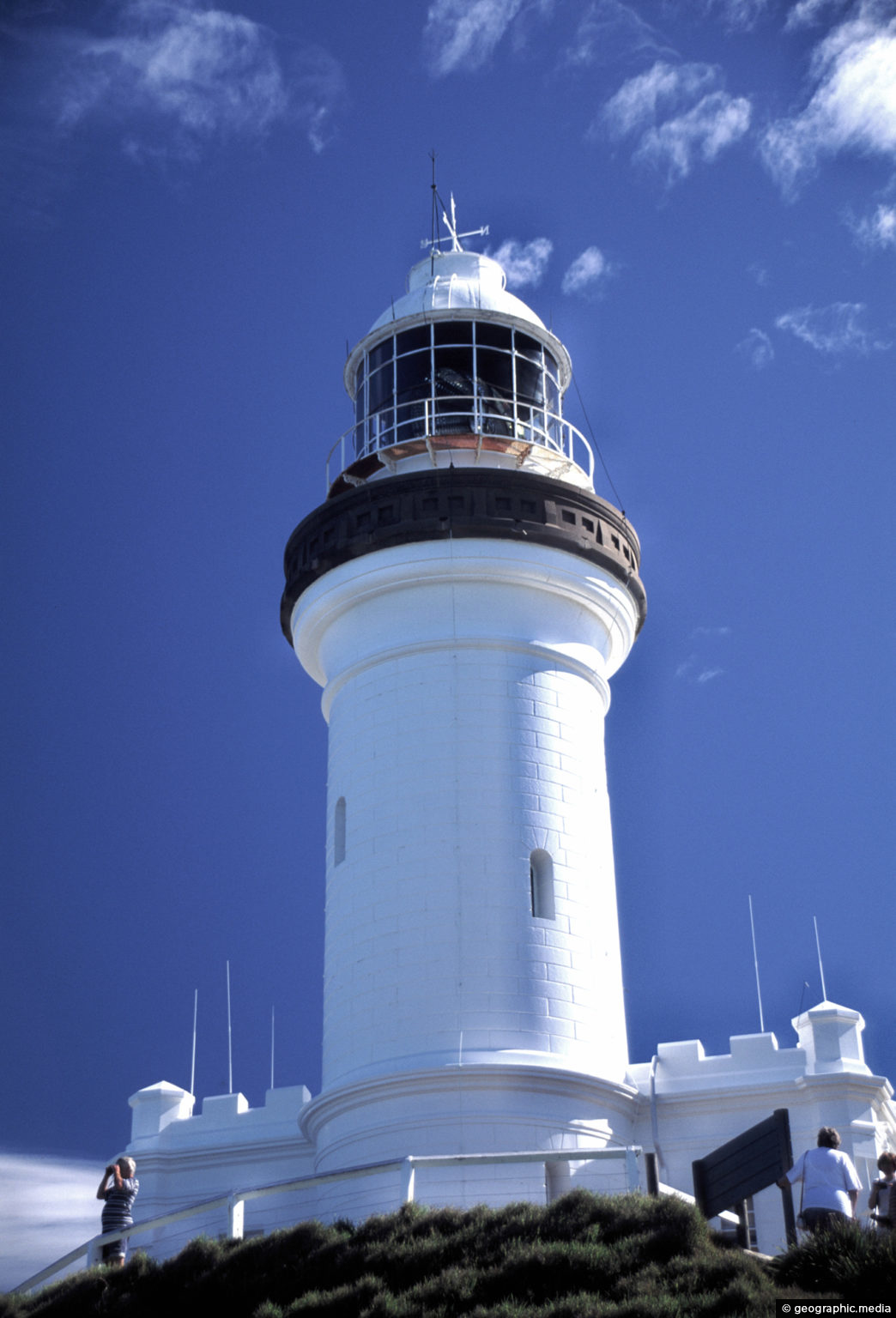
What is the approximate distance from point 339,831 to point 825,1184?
1022 centimetres

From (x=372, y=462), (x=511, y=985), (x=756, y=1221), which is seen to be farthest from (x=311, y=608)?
(x=756, y=1221)

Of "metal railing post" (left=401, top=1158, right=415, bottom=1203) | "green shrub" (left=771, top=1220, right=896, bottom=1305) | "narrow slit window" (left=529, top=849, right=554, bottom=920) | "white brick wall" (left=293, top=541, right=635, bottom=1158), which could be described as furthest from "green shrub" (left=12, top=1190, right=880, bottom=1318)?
"narrow slit window" (left=529, top=849, right=554, bottom=920)

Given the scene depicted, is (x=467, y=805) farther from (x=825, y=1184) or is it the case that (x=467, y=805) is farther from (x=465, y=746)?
(x=825, y=1184)

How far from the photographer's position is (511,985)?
70.8 feet

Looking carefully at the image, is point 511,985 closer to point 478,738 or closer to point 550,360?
point 478,738

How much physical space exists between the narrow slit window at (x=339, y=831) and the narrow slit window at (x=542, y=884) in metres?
2.62

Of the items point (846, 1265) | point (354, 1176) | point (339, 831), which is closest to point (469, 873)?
point (339, 831)

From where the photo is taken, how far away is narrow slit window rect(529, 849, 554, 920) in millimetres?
22328

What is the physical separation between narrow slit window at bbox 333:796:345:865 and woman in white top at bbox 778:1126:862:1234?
9524mm

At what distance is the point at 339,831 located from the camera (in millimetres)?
23719

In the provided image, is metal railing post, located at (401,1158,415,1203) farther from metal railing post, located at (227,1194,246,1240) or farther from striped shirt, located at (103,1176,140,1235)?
striped shirt, located at (103,1176,140,1235)

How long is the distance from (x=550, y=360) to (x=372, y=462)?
3.39 m

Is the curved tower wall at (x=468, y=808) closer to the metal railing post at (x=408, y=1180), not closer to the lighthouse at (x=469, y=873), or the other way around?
the lighthouse at (x=469, y=873)

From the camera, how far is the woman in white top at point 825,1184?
580 inches
